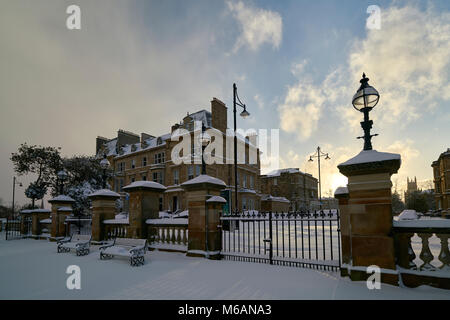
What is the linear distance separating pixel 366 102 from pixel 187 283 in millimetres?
5446

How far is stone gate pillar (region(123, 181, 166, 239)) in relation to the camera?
9312 millimetres

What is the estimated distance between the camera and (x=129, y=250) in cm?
705

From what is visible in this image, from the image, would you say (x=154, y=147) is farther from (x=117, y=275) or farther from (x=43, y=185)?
(x=117, y=275)

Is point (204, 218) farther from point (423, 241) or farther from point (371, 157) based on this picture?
point (423, 241)

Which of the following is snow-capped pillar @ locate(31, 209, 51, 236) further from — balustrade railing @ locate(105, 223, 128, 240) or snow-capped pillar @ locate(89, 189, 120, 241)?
balustrade railing @ locate(105, 223, 128, 240)

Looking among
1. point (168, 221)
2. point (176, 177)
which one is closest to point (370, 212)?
point (168, 221)

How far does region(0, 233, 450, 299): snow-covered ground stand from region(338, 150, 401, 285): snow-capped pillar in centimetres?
39

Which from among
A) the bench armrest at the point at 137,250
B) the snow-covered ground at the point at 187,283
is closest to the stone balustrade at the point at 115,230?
the snow-covered ground at the point at 187,283

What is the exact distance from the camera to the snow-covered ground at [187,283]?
4281 mm

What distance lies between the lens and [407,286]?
4.55 m

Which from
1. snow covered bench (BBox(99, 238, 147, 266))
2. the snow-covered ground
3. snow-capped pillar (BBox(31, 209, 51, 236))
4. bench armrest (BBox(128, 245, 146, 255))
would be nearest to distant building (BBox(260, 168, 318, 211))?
snow-capped pillar (BBox(31, 209, 51, 236))

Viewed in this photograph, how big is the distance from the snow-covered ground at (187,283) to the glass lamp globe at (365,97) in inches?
144
